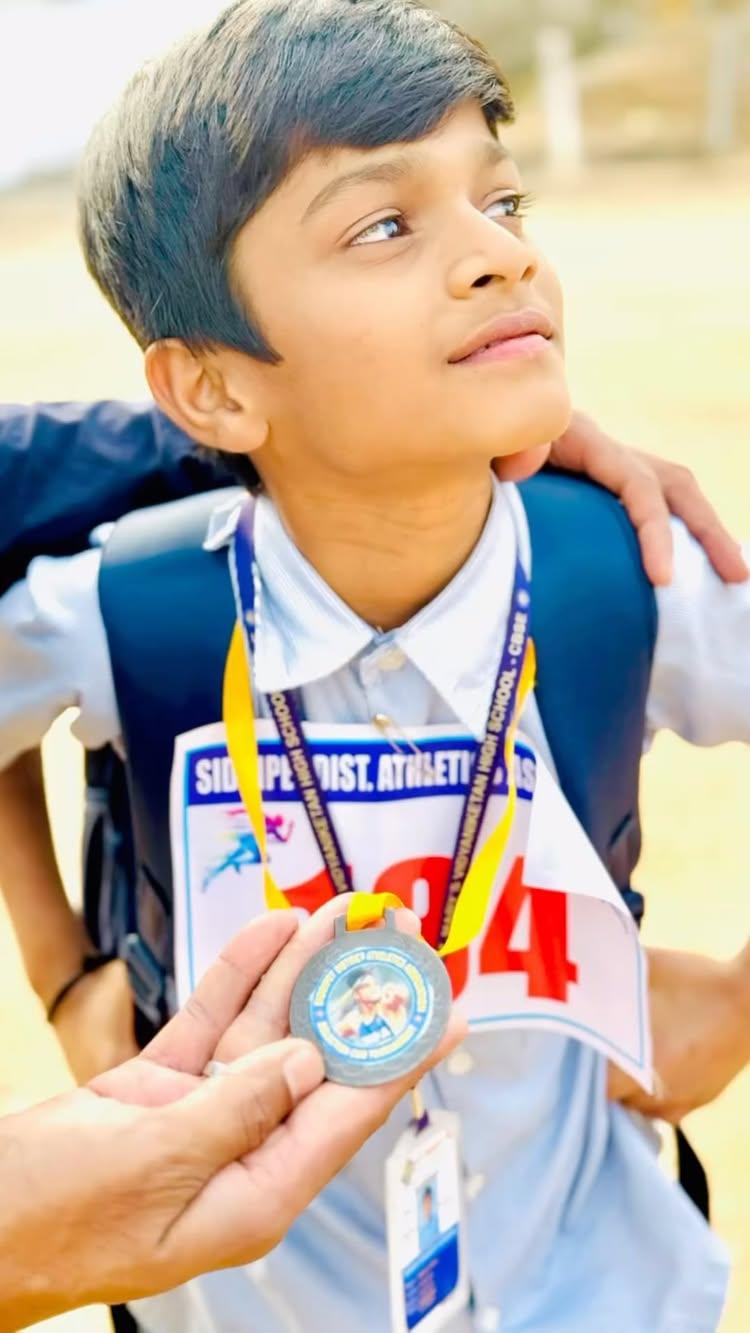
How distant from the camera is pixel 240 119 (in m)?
1.29

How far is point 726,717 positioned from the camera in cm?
143

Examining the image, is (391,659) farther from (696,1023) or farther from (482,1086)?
(696,1023)

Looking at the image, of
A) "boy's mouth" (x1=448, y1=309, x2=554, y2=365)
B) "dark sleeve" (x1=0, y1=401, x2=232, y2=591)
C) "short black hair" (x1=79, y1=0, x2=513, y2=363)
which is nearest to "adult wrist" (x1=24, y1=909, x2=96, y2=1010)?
"dark sleeve" (x1=0, y1=401, x2=232, y2=591)

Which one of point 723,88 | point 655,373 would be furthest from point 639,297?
point 723,88

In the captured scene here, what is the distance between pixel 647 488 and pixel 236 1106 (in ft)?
2.22

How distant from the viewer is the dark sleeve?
1491mm

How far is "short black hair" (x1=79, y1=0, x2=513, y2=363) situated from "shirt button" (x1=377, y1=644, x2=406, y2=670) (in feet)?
0.91

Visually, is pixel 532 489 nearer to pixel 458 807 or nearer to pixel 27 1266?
pixel 458 807

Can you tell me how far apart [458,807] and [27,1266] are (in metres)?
0.52

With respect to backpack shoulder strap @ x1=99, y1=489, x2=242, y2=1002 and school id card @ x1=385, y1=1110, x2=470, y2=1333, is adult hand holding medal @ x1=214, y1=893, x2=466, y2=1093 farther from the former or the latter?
backpack shoulder strap @ x1=99, y1=489, x2=242, y2=1002

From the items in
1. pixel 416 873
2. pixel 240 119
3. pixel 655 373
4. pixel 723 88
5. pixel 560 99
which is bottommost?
pixel 560 99

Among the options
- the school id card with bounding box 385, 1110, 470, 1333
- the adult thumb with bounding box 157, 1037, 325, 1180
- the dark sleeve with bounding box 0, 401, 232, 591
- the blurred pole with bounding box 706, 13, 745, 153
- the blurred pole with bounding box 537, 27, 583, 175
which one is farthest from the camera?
the blurred pole with bounding box 537, 27, 583, 175

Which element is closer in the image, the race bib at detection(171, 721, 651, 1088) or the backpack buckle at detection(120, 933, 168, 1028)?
the race bib at detection(171, 721, 651, 1088)

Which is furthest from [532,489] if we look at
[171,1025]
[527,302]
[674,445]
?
[674,445]
